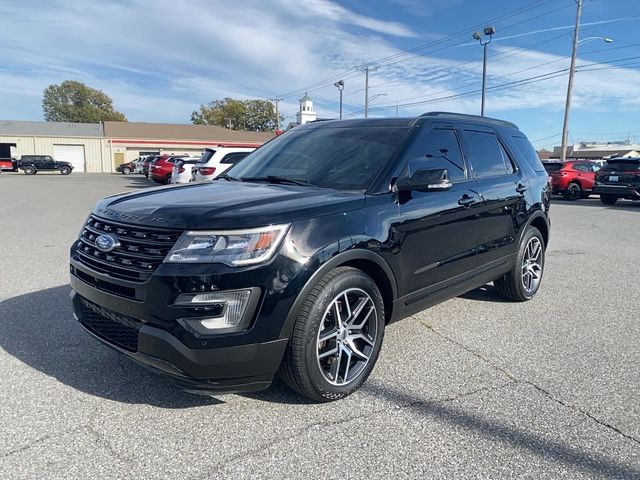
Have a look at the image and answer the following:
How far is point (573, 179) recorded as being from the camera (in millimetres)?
19422

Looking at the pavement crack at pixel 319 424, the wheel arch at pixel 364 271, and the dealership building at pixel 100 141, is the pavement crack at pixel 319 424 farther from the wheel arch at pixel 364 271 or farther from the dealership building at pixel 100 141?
Result: the dealership building at pixel 100 141

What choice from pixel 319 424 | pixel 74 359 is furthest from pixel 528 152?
pixel 74 359

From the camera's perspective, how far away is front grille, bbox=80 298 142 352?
276 centimetres

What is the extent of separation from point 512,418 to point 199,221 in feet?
7.26

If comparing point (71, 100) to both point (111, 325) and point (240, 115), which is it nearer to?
point (240, 115)

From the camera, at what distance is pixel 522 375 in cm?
349

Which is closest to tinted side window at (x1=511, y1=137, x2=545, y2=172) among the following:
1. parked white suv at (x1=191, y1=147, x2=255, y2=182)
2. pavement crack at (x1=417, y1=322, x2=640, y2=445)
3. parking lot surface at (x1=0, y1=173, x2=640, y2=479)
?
parking lot surface at (x1=0, y1=173, x2=640, y2=479)

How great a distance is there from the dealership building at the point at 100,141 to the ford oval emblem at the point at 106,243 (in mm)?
49158

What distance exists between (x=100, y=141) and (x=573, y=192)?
4806 cm

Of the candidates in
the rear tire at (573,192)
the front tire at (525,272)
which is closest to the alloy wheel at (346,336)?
the front tire at (525,272)

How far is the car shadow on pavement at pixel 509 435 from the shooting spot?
96.9 inches

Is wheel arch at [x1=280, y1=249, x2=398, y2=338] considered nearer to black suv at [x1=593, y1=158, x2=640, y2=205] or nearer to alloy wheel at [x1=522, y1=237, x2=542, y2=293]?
alloy wheel at [x1=522, y1=237, x2=542, y2=293]

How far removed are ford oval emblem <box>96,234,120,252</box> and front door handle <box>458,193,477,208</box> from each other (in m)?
2.69

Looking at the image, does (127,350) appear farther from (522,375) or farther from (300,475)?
(522,375)
